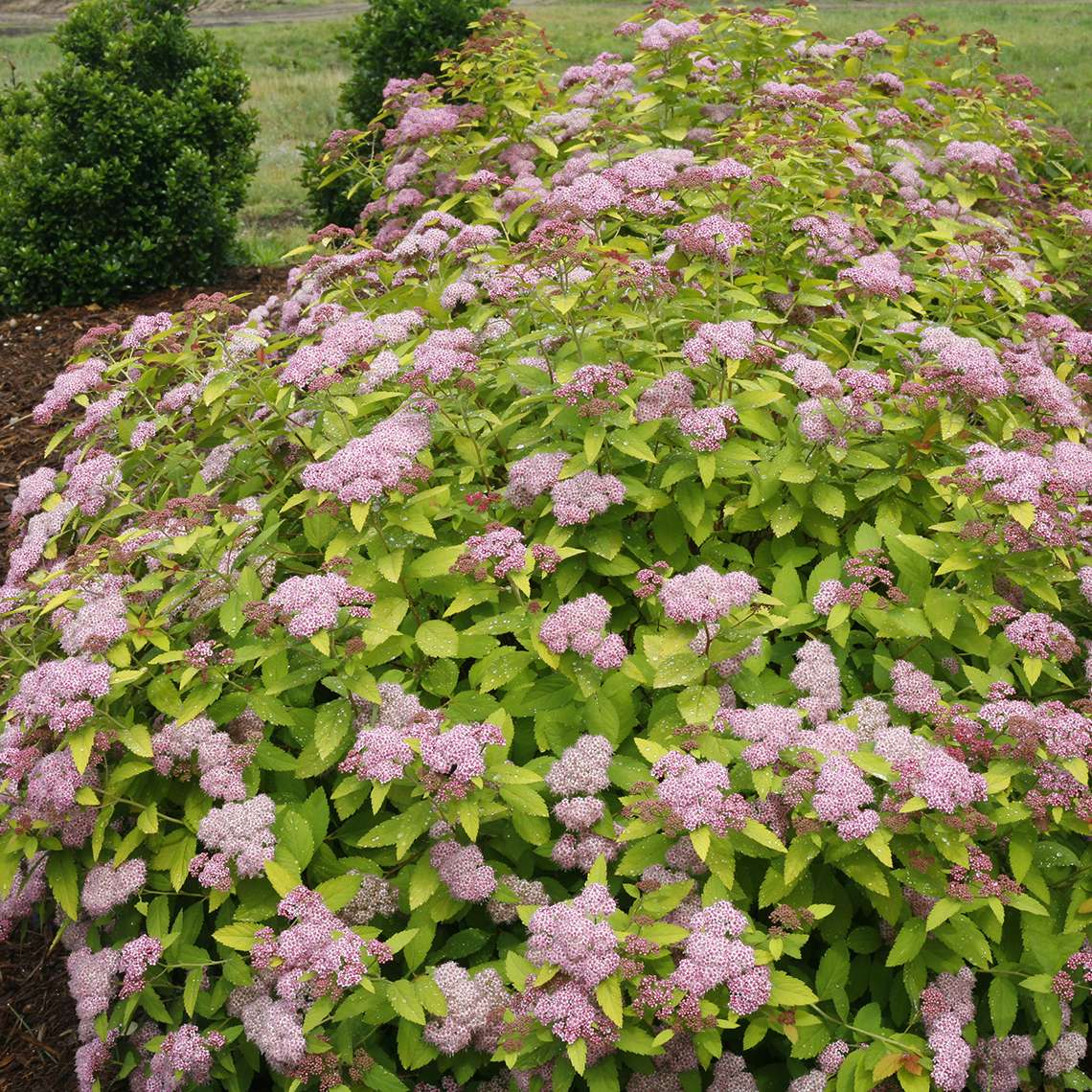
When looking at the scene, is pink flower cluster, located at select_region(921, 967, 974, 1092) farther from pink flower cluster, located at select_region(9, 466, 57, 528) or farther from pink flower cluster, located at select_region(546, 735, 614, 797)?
pink flower cluster, located at select_region(9, 466, 57, 528)

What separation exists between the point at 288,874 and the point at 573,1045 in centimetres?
86

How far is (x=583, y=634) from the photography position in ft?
8.76

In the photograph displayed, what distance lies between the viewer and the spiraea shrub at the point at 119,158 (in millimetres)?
7238

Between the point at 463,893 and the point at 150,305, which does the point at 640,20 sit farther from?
the point at 463,893

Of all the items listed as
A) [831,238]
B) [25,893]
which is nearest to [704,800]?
[25,893]

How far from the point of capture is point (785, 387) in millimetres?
3709

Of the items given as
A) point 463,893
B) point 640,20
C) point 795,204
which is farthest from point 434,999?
point 640,20

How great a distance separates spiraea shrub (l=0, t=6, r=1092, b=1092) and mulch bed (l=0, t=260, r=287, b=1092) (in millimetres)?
532

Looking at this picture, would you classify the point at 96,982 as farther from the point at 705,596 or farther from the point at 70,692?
the point at 705,596

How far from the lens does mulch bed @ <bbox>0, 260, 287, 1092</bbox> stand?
11.3 feet

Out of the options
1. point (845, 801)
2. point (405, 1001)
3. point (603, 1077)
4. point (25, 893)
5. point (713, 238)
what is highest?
point (713, 238)

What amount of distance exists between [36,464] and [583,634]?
15.3 feet

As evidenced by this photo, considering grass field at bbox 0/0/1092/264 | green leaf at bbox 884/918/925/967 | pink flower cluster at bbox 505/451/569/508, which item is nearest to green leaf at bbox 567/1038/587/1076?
green leaf at bbox 884/918/925/967

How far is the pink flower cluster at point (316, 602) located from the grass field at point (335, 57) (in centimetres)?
668
